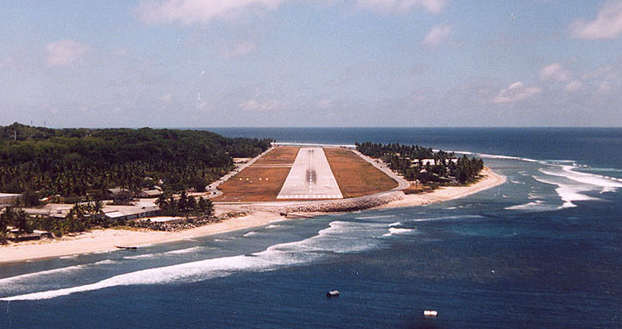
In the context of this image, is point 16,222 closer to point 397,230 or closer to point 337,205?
point 337,205

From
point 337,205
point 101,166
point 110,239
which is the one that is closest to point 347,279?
point 110,239

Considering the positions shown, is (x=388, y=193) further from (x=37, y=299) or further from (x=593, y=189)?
(x=37, y=299)

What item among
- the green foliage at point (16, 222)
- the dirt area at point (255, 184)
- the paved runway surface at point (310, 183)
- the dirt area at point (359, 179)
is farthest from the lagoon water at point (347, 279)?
the dirt area at point (359, 179)

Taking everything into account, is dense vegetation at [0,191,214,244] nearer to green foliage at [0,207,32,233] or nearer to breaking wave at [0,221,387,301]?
green foliage at [0,207,32,233]

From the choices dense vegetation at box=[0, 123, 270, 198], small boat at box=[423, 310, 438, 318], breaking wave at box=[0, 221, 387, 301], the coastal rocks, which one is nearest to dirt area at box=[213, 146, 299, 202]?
dense vegetation at box=[0, 123, 270, 198]

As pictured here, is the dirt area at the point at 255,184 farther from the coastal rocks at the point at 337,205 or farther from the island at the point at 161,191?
the coastal rocks at the point at 337,205

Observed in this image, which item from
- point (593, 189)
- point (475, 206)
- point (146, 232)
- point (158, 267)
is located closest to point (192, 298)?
point (158, 267)
